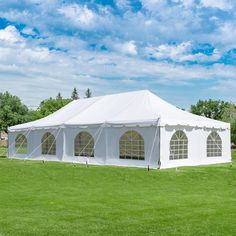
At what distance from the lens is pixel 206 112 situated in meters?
76.2

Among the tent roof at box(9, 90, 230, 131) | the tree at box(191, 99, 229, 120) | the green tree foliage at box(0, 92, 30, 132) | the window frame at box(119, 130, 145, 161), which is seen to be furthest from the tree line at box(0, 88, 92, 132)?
the tree at box(191, 99, 229, 120)

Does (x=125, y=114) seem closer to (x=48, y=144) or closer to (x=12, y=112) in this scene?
(x=48, y=144)

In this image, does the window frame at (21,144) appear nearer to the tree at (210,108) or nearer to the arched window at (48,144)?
the arched window at (48,144)

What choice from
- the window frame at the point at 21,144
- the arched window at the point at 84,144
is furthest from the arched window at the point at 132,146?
the window frame at the point at 21,144

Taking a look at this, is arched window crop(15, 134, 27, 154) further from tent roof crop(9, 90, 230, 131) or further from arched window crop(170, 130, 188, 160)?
arched window crop(170, 130, 188, 160)

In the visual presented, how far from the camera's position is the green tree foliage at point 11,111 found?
47156mm

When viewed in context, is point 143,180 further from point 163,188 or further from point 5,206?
point 5,206

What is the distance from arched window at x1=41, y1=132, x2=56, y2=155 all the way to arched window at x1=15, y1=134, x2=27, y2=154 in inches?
68.6

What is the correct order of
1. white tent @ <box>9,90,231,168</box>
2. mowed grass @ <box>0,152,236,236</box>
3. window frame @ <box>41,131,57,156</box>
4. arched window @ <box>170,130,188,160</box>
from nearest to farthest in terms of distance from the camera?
1. mowed grass @ <box>0,152,236,236</box>
2. white tent @ <box>9,90,231,168</box>
3. arched window @ <box>170,130,188,160</box>
4. window frame @ <box>41,131,57,156</box>

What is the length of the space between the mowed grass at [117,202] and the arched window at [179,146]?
2247 mm

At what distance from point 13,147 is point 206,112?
56.5 meters

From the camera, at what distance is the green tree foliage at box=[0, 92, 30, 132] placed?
47156 millimetres

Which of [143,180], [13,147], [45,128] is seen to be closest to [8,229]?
[143,180]

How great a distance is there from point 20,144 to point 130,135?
29.3ft
